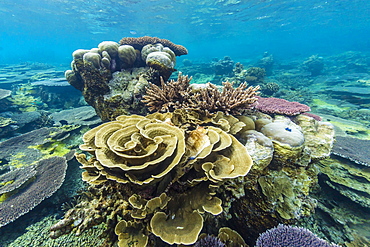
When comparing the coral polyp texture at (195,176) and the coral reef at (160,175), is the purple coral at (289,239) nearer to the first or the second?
the coral polyp texture at (195,176)

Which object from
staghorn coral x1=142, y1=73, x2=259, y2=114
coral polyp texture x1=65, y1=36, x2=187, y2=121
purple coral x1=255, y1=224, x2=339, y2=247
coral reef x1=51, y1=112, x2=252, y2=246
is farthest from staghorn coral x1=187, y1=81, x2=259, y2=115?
purple coral x1=255, y1=224, x2=339, y2=247

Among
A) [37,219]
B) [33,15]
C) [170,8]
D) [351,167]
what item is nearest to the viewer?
[37,219]

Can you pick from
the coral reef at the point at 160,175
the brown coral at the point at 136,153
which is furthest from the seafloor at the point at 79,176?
the brown coral at the point at 136,153

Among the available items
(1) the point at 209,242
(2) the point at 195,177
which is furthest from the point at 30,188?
(1) the point at 209,242

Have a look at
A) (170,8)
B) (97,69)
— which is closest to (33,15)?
(170,8)

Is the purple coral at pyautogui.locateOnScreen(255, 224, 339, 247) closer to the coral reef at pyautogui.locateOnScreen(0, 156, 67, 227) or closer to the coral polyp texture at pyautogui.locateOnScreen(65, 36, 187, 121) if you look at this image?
the coral polyp texture at pyautogui.locateOnScreen(65, 36, 187, 121)

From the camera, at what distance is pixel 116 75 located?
4766 mm

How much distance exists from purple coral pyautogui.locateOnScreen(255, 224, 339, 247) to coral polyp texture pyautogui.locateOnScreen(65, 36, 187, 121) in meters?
3.74

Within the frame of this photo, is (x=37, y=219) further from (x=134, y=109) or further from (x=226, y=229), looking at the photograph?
(x=226, y=229)

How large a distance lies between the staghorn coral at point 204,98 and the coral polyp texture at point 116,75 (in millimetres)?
765

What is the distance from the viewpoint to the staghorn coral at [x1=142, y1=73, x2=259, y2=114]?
312 cm

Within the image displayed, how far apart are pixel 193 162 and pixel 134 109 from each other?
2.89 metres

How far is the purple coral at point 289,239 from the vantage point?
198 centimetres

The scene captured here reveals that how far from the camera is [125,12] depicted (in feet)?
105
